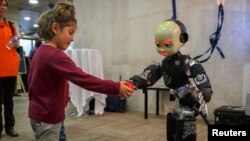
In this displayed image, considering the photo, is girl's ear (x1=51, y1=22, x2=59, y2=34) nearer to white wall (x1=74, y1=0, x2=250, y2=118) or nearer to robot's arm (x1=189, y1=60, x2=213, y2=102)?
robot's arm (x1=189, y1=60, x2=213, y2=102)

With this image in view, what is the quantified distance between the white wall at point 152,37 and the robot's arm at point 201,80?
2.14 m

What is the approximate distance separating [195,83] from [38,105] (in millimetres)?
890

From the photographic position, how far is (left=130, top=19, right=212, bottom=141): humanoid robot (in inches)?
63.9

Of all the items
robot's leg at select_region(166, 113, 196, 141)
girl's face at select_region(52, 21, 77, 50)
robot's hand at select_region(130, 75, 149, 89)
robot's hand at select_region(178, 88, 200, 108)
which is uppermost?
girl's face at select_region(52, 21, 77, 50)

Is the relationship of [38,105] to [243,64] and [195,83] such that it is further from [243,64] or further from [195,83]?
[243,64]

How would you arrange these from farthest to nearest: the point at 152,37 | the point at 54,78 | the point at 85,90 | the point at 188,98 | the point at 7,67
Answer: the point at 152,37 < the point at 85,90 < the point at 7,67 < the point at 188,98 < the point at 54,78

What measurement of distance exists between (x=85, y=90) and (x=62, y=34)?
8.95 feet

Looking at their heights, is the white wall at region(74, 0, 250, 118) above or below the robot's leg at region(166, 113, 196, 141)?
above

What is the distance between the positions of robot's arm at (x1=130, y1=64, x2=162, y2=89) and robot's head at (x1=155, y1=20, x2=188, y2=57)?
166mm

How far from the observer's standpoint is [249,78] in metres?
3.50

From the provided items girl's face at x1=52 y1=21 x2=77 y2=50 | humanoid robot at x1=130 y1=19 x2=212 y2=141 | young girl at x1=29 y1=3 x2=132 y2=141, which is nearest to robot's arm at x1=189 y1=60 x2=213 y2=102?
humanoid robot at x1=130 y1=19 x2=212 y2=141

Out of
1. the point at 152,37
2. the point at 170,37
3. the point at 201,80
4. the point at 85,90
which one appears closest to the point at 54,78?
the point at 170,37

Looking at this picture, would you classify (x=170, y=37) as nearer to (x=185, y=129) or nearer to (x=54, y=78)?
(x=185, y=129)

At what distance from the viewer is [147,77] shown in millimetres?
1807
